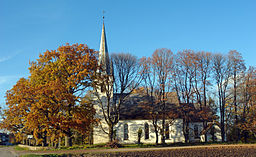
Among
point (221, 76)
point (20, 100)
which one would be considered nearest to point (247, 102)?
point (221, 76)

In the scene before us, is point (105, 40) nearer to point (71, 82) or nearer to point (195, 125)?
point (71, 82)

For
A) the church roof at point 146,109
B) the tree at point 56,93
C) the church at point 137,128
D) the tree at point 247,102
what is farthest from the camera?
the church at point 137,128

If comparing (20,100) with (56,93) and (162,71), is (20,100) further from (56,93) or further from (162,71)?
(162,71)

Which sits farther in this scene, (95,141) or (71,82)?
(95,141)

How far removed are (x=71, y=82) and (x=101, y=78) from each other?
518cm

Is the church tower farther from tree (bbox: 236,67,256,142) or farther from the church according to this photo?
tree (bbox: 236,67,256,142)

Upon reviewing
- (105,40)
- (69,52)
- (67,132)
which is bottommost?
(67,132)

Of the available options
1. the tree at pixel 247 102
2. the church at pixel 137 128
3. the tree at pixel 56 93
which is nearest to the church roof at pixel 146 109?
the church at pixel 137 128

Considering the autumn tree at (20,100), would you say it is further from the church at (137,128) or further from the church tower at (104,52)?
the church at (137,128)

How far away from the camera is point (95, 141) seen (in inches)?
1635

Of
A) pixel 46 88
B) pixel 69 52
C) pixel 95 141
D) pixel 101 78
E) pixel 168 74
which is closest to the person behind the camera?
pixel 46 88

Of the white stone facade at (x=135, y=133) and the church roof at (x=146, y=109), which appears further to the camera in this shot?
the white stone facade at (x=135, y=133)

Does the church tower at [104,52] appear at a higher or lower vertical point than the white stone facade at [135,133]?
higher

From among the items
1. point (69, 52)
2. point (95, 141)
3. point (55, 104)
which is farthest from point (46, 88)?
point (95, 141)
